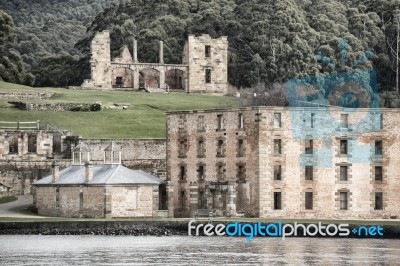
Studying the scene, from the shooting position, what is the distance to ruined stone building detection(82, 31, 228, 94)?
183875 millimetres

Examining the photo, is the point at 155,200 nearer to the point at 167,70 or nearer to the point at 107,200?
the point at 107,200

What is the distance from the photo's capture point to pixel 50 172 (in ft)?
463

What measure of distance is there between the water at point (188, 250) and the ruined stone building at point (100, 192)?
952cm

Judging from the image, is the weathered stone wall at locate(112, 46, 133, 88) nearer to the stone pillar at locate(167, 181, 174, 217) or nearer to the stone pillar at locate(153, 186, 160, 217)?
the stone pillar at locate(167, 181, 174, 217)

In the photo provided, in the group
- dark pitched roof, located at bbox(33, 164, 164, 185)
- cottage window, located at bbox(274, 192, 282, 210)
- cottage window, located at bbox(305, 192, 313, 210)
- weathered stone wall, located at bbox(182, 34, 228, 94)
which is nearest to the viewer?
cottage window, located at bbox(274, 192, 282, 210)

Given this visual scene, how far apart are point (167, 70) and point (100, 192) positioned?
201ft

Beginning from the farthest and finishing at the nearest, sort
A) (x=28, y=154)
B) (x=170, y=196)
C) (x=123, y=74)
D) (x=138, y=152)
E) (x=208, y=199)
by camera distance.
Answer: (x=123, y=74)
(x=138, y=152)
(x=28, y=154)
(x=170, y=196)
(x=208, y=199)

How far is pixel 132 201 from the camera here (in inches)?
5017

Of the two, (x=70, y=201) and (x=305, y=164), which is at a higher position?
(x=305, y=164)

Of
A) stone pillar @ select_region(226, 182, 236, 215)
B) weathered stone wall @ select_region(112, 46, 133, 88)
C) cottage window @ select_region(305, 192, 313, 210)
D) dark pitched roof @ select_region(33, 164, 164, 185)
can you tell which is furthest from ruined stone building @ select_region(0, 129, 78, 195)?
weathered stone wall @ select_region(112, 46, 133, 88)

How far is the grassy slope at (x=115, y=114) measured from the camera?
15275cm

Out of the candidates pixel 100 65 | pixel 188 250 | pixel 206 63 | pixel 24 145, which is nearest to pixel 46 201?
pixel 24 145

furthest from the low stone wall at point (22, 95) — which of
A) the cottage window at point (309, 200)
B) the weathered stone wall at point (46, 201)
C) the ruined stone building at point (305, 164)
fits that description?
the cottage window at point (309, 200)

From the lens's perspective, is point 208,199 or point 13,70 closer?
point 208,199
